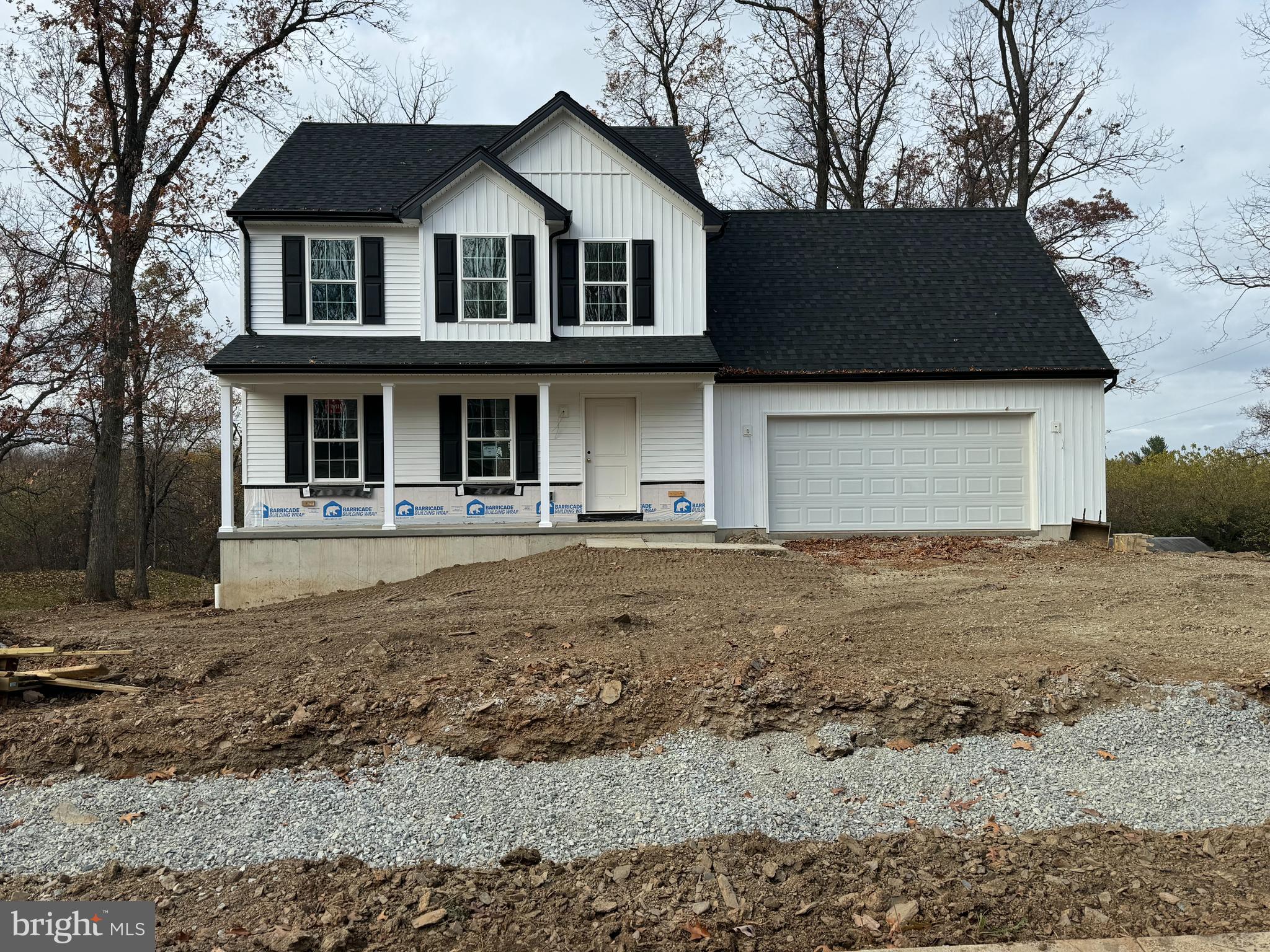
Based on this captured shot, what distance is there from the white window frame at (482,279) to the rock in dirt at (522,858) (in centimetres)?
1165

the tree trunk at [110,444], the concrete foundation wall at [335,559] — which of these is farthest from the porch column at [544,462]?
the tree trunk at [110,444]

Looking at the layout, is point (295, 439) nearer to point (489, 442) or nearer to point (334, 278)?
point (334, 278)

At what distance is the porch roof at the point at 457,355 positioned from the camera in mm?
13812

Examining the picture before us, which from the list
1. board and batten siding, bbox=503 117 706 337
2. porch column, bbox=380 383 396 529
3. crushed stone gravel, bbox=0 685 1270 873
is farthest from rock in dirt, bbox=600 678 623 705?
board and batten siding, bbox=503 117 706 337

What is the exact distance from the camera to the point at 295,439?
49.0ft

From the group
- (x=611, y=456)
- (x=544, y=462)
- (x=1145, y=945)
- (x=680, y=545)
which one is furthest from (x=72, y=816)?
(x=611, y=456)

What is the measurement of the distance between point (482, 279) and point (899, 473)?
8.45 m

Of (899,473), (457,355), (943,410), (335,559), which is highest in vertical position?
(457,355)

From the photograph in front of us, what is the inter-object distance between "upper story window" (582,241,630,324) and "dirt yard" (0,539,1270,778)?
589 cm

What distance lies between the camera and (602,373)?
14.2m

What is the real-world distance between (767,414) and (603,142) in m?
5.80

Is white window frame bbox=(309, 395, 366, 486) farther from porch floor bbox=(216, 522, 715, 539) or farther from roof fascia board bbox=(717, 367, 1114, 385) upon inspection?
roof fascia board bbox=(717, 367, 1114, 385)

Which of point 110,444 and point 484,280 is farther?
point 110,444

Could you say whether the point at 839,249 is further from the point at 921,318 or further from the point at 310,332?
the point at 310,332
